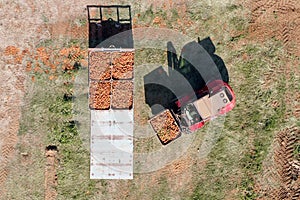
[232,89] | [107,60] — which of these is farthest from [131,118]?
[232,89]

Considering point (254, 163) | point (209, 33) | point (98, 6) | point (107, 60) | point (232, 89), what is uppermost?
point (98, 6)

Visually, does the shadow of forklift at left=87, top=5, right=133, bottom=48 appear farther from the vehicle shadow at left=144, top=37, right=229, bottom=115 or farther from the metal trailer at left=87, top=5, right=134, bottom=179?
the vehicle shadow at left=144, top=37, right=229, bottom=115

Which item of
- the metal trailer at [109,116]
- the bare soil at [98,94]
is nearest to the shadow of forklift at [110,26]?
the metal trailer at [109,116]

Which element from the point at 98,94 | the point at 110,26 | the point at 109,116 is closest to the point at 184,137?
the point at 109,116

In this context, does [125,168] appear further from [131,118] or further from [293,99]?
[293,99]

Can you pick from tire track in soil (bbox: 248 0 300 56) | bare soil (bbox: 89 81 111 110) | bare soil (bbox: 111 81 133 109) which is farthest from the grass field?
bare soil (bbox: 89 81 111 110)

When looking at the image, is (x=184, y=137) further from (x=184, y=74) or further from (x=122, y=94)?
(x=122, y=94)

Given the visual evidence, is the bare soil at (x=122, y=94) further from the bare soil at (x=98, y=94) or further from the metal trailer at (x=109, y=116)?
the bare soil at (x=98, y=94)
